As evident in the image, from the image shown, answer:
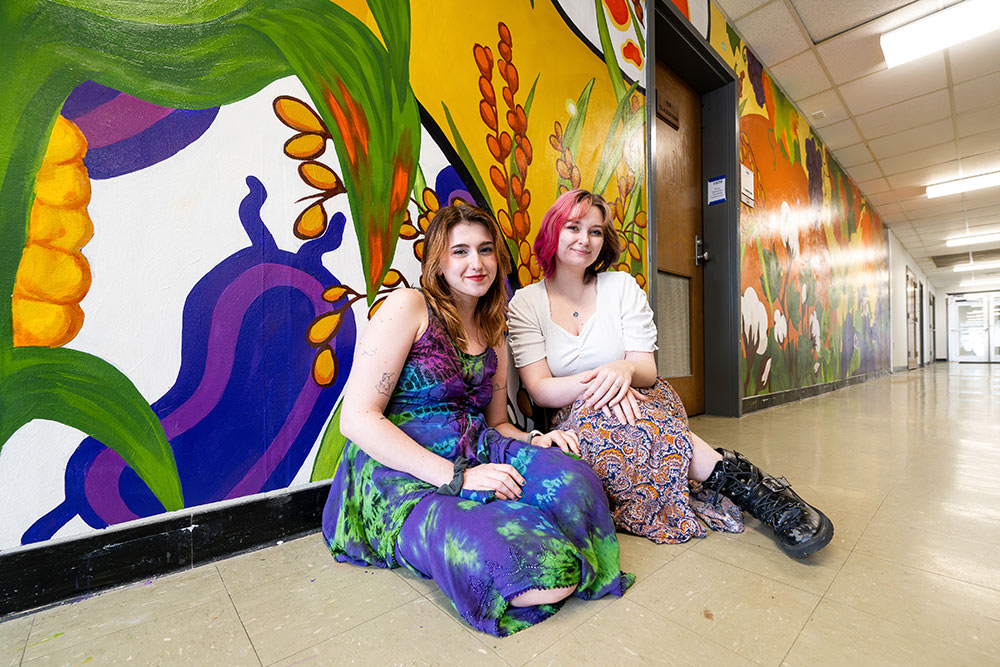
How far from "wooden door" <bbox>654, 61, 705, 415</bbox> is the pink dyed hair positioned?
1.28 m

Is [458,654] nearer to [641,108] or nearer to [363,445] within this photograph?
[363,445]

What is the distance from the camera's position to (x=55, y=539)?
863mm

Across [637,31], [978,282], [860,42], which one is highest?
[860,42]

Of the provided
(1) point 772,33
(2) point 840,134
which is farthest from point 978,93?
(1) point 772,33

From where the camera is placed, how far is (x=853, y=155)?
5152mm

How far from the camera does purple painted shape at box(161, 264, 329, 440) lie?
1.00 m

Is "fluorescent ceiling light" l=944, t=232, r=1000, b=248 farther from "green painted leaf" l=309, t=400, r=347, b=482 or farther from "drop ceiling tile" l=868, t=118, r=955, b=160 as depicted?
"green painted leaf" l=309, t=400, r=347, b=482

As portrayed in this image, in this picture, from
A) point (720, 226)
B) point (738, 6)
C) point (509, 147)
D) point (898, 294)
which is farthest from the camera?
point (898, 294)

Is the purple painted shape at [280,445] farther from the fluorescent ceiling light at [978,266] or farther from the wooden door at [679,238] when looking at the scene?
the fluorescent ceiling light at [978,266]

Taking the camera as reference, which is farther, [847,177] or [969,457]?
[847,177]

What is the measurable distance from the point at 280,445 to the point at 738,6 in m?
3.76

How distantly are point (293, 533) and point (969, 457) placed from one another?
2.68m

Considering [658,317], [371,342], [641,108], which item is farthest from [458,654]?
[641,108]

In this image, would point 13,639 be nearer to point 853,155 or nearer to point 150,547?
point 150,547
